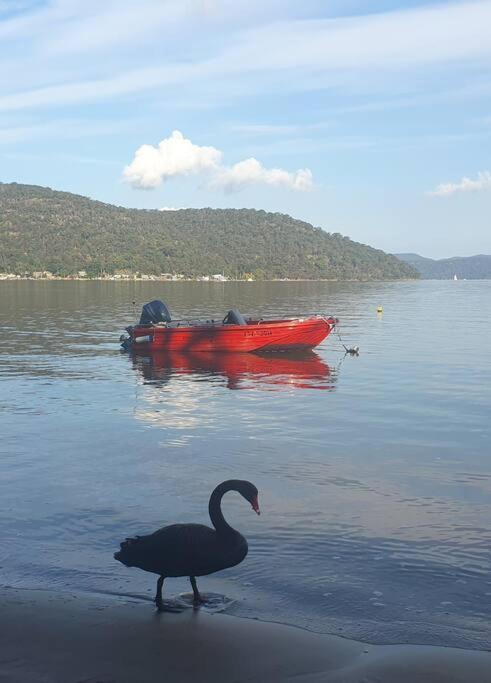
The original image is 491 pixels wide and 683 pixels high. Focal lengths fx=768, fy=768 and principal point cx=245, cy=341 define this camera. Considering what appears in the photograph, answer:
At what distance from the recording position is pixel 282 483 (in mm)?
12836

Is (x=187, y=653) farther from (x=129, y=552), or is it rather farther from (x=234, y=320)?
(x=234, y=320)

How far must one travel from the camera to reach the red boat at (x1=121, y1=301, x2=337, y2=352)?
111 feet

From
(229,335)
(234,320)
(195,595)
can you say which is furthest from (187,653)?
(234,320)

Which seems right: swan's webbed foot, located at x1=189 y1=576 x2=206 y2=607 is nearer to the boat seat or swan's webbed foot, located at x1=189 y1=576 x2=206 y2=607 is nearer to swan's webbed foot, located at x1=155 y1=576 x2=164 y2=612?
swan's webbed foot, located at x1=155 y1=576 x2=164 y2=612

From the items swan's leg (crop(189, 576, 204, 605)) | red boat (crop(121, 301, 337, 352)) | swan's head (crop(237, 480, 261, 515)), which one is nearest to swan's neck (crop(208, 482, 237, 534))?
swan's head (crop(237, 480, 261, 515))

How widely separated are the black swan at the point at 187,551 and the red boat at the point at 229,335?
1035 inches

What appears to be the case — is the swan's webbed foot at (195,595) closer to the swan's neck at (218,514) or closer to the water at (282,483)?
the water at (282,483)

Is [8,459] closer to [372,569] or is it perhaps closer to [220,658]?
[372,569]

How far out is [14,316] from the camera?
56.7 metres

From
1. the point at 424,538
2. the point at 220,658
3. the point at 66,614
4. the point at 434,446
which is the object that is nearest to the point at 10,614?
the point at 66,614

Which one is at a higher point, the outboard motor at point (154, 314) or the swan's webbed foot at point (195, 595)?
the outboard motor at point (154, 314)

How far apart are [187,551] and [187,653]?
3.23 feet

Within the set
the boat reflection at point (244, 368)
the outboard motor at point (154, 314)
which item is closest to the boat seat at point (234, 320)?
the boat reflection at point (244, 368)

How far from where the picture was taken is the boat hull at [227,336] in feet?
110
